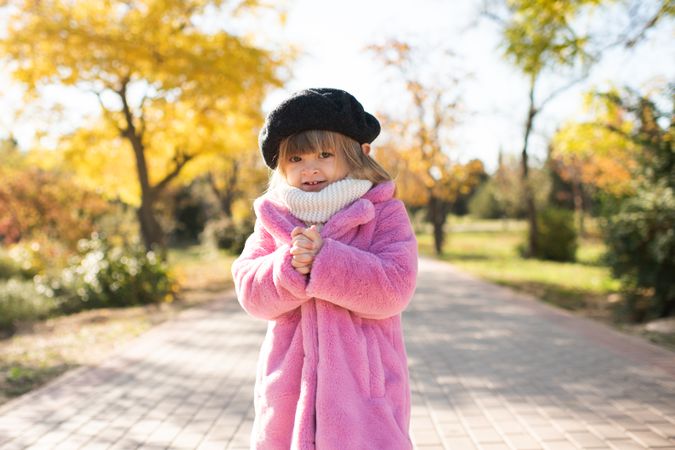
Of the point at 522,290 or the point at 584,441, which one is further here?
the point at 522,290

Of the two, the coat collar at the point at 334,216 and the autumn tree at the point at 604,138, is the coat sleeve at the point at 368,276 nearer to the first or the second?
the coat collar at the point at 334,216

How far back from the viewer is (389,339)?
2.02 meters

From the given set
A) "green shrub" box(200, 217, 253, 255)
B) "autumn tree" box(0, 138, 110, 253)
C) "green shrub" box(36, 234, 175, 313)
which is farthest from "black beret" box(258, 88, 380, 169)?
"green shrub" box(200, 217, 253, 255)

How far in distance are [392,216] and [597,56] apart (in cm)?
709

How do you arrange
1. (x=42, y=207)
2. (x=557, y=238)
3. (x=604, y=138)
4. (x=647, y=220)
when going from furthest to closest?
(x=557, y=238)
(x=42, y=207)
(x=604, y=138)
(x=647, y=220)

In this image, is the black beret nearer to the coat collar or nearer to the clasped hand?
the coat collar

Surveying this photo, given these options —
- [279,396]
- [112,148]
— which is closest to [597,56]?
[279,396]

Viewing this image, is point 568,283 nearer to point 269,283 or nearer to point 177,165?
point 177,165

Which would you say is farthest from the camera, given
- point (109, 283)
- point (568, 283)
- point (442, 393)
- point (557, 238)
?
point (557, 238)

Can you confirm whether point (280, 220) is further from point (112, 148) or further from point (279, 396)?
point (112, 148)

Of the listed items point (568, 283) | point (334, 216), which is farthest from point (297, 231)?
point (568, 283)

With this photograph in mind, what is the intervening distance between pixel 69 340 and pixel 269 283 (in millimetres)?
6091

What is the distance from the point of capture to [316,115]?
6.31ft

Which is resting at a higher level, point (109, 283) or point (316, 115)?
point (316, 115)
